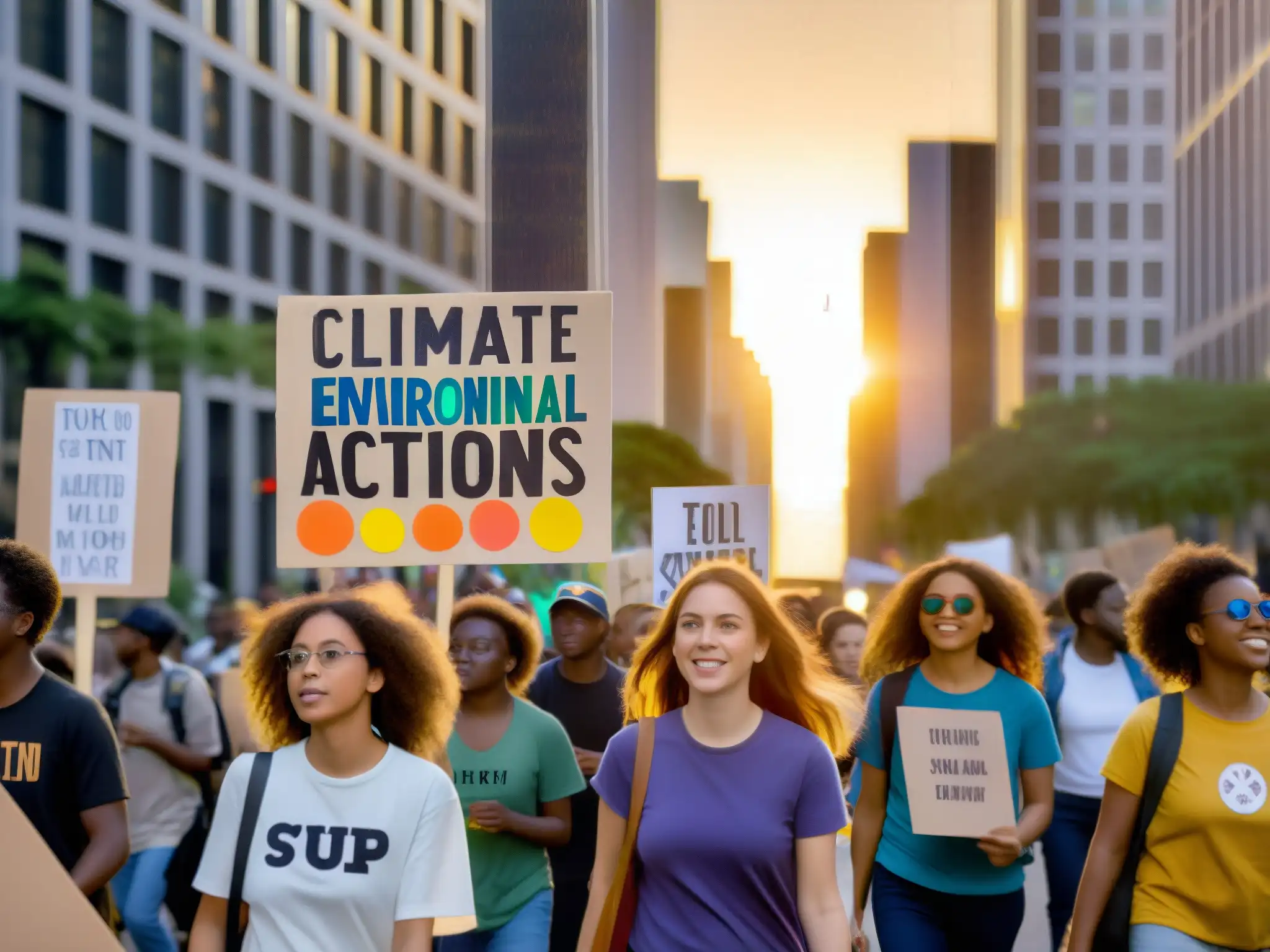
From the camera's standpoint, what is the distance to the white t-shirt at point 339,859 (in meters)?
3.69

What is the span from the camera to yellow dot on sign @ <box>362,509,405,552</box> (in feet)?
21.4

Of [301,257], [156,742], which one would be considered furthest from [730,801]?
[301,257]

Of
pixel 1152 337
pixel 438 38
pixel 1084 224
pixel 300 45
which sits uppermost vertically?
pixel 1084 224

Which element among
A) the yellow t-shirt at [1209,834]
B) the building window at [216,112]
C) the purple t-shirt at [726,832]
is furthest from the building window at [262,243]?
the purple t-shirt at [726,832]

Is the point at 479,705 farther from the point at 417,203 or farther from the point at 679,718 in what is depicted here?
the point at 417,203

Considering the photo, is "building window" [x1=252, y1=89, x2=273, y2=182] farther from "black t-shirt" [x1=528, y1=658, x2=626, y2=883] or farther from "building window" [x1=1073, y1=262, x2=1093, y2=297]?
"building window" [x1=1073, y1=262, x2=1093, y2=297]

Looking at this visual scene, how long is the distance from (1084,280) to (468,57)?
4749 centimetres

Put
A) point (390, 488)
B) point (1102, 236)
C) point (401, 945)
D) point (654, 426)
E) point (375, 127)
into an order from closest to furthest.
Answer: point (401, 945), point (390, 488), point (654, 426), point (375, 127), point (1102, 236)

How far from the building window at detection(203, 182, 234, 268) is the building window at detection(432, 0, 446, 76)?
8.96m

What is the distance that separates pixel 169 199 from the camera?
3694 cm

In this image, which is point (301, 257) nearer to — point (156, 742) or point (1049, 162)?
point (156, 742)

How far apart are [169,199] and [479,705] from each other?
32.8 m

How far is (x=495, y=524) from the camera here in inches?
260

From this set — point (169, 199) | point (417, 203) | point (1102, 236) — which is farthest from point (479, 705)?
point (1102, 236)
